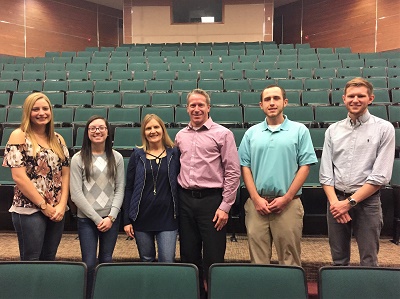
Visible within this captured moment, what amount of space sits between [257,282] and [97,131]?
613 millimetres

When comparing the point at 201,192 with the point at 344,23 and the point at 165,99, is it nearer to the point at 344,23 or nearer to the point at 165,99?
the point at 165,99

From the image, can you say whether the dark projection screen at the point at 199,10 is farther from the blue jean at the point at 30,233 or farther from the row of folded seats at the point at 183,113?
the blue jean at the point at 30,233

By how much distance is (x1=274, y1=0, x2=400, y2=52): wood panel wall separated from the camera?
5.03 m

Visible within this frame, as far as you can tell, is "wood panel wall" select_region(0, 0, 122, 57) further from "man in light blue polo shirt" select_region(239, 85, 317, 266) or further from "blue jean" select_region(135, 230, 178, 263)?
"man in light blue polo shirt" select_region(239, 85, 317, 266)

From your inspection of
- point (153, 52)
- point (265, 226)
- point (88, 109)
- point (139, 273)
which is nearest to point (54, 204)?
point (139, 273)

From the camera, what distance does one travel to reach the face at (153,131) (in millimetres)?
976

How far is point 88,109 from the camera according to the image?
238cm

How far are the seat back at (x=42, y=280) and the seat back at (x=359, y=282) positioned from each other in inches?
19.6

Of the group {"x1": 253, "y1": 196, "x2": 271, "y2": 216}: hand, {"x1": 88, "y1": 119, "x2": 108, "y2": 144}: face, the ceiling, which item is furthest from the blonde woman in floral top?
the ceiling

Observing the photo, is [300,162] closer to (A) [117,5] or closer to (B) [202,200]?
(B) [202,200]

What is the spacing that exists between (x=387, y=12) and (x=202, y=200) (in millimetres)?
5483

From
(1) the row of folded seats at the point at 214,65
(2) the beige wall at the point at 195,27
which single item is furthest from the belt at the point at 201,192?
(2) the beige wall at the point at 195,27

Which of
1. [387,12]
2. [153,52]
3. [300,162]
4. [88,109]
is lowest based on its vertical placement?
[300,162]

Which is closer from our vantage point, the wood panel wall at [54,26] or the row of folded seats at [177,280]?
the row of folded seats at [177,280]
